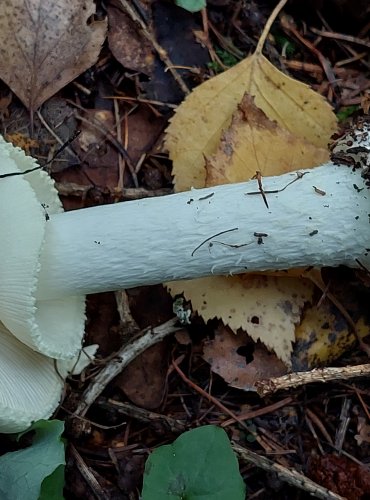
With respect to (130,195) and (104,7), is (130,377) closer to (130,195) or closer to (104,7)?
(130,195)

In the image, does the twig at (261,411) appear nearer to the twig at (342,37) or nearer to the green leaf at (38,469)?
the green leaf at (38,469)

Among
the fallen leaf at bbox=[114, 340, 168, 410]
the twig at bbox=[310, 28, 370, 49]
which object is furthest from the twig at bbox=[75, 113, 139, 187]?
the twig at bbox=[310, 28, 370, 49]

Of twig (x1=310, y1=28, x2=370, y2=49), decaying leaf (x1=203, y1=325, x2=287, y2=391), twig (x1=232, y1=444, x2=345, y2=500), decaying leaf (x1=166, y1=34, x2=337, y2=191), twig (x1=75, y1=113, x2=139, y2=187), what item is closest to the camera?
twig (x1=232, y1=444, x2=345, y2=500)

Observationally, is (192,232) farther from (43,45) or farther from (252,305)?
(43,45)

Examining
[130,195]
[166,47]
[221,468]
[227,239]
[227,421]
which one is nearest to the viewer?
[221,468]

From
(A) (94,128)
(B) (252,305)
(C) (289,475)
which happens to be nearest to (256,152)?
(B) (252,305)

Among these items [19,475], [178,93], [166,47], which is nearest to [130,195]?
[178,93]

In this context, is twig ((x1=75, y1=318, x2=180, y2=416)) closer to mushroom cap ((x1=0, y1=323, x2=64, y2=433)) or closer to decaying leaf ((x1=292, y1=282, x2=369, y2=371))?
mushroom cap ((x1=0, y1=323, x2=64, y2=433))
